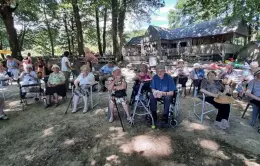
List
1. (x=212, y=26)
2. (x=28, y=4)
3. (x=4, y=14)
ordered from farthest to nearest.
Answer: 1. (x=212, y=26)
2. (x=28, y=4)
3. (x=4, y=14)

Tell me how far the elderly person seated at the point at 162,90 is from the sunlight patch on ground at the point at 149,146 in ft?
1.88

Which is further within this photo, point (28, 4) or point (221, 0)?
point (28, 4)

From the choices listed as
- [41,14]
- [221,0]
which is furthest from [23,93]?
[41,14]

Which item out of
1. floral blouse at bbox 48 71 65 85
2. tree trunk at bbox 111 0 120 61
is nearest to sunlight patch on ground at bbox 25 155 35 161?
floral blouse at bbox 48 71 65 85

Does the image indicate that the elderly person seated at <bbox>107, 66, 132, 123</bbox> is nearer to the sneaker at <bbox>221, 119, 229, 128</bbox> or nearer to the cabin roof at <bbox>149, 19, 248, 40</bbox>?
the sneaker at <bbox>221, 119, 229, 128</bbox>

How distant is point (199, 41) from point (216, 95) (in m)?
18.4

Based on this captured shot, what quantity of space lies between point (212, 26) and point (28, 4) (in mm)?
16860

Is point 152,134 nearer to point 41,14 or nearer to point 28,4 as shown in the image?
point 28,4

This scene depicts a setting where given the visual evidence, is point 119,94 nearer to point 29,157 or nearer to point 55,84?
point 29,157

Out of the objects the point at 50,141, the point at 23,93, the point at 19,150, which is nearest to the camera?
the point at 19,150

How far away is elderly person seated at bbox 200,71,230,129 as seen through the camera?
144 inches

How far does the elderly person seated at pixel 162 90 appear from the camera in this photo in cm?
360

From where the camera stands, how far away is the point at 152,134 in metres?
3.39

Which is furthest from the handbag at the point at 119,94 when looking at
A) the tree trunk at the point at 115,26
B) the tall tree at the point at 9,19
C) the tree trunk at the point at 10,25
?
the tree trunk at the point at 115,26
